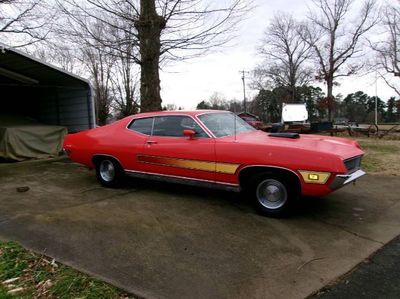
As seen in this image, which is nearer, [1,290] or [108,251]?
[1,290]

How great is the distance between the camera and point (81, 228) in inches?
184

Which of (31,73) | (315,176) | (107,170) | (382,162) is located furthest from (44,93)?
(315,176)

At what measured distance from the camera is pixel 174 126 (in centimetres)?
618

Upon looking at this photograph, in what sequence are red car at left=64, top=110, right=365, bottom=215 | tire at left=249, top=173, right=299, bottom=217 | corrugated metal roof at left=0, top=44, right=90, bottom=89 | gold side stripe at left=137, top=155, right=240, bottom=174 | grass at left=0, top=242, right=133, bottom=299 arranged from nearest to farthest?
grass at left=0, top=242, right=133, bottom=299 < red car at left=64, top=110, right=365, bottom=215 < tire at left=249, top=173, right=299, bottom=217 < gold side stripe at left=137, top=155, right=240, bottom=174 < corrugated metal roof at left=0, top=44, right=90, bottom=89

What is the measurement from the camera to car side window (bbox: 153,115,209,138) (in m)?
5.87

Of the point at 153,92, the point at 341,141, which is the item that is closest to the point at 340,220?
the point at 341,141

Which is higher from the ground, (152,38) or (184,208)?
(152,38)

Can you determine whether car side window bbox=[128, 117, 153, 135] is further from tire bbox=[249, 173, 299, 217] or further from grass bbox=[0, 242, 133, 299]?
grass bbox=[0, 242, 133, 299]

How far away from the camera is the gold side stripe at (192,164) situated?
533cm

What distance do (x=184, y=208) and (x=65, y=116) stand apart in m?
10.4

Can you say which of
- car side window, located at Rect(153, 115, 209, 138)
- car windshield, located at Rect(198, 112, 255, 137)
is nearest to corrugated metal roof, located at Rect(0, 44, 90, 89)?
car side window, located at Rect(153, 115, 209, 138)

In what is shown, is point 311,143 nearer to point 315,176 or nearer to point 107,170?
point 315,176

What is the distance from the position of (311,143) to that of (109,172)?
3.78 metres

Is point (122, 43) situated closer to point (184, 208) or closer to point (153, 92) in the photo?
point (153, 92)
